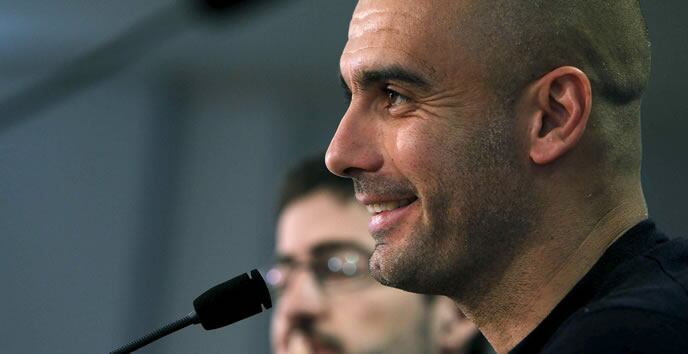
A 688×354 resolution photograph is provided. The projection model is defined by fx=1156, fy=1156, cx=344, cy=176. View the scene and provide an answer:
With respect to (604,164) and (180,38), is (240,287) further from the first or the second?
(180,38)

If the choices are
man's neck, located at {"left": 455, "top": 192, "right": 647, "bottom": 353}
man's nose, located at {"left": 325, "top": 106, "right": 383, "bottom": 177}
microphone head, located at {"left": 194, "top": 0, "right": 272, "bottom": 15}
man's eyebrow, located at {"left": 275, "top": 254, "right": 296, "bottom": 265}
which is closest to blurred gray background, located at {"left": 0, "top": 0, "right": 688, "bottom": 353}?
microphone head, located at {"left": 194, "top": 0, "right": 272, "bottom": 15}

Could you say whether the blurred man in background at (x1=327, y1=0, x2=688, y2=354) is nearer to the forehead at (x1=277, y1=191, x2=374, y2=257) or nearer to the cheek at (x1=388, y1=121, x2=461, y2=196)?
the cheek at (x1=388, y1=121, x2=461, y2=196)

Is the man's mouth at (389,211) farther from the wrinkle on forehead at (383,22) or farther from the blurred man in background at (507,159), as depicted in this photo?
the wrinkle on forehead at (383,22)

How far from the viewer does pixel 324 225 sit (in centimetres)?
329

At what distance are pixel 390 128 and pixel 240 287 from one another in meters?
0.34

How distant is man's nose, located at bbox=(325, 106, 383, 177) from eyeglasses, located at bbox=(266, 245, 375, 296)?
4.69 ft

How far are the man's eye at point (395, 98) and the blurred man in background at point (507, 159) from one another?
1 cm

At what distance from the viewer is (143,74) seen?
510cm

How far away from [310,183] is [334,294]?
1.16 feet

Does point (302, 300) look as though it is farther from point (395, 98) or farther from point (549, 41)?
point (549, 41)

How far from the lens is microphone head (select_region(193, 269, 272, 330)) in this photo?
177 centimetres

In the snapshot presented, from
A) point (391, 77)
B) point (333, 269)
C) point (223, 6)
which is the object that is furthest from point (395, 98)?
point (223, 6)

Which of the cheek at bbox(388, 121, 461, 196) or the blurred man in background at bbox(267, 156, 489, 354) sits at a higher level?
the cheek at bbox(388, 121, 461, 196)

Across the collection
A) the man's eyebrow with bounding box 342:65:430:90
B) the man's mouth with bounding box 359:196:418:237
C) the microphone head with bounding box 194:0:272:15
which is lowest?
the man's mouth with bounding box 359:196:418:237
